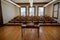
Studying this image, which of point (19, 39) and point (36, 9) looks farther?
point (36, 9)

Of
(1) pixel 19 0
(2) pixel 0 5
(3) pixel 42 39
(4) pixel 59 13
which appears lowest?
(3) pixel 42 39

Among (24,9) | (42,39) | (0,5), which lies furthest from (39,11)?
(42,39)

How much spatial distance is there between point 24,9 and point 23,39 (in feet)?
33.6

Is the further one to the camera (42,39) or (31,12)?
(31,12)

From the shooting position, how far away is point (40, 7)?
43.9 ft

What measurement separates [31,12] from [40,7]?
1866 mm

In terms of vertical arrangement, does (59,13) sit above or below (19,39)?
above

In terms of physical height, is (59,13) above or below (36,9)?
below

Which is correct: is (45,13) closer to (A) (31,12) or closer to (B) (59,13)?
(A) (31,12)

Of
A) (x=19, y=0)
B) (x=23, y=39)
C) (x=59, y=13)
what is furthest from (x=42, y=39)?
(x=19, y=0)

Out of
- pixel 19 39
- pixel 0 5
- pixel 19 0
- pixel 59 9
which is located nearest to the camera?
pixel 19 39

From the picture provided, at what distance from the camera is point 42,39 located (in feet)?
12.4

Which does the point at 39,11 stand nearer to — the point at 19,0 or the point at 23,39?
the point at 19,0

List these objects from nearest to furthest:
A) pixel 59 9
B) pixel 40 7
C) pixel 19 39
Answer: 1. pixel 19 39
2. pixel 59 9
3. pixel 40 7
